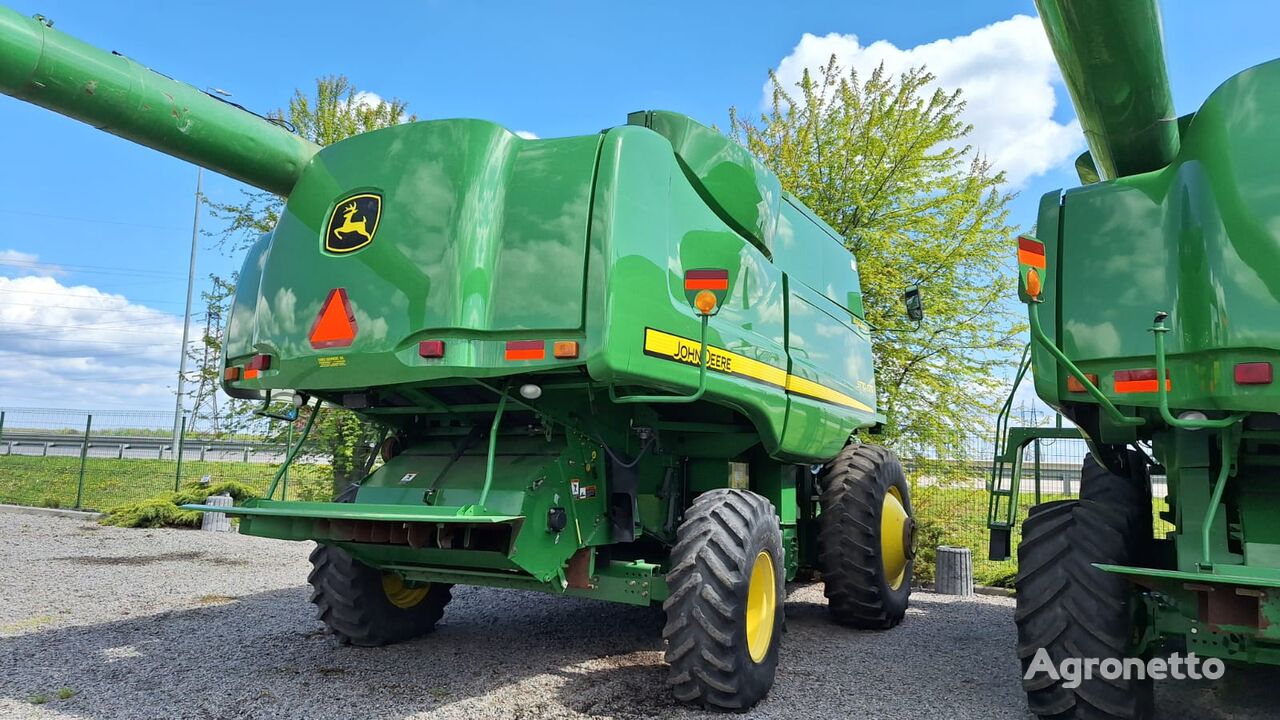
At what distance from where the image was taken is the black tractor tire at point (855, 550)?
7.05 m

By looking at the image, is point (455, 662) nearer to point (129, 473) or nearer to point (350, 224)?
point (350, 224)

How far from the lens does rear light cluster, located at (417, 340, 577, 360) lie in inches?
175

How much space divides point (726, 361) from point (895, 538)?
352 cm

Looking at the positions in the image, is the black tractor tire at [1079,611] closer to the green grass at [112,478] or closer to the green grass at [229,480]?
the green grass at [229,480]

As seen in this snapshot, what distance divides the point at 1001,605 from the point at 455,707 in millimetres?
6390

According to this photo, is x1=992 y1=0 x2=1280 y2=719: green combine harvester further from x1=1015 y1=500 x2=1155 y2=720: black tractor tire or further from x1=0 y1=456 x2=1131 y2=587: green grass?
x1=0 y1=456 x2=1131 y2=587: green grass

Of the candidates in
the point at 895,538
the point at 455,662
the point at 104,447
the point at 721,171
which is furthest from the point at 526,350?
the point at 104,447

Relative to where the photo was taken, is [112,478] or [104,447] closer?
[112,478]

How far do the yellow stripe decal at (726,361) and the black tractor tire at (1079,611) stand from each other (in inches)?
75.3

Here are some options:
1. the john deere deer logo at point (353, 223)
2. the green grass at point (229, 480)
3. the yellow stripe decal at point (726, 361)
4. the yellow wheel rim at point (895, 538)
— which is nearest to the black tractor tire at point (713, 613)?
the yellow stripe decal at point (726, 361)

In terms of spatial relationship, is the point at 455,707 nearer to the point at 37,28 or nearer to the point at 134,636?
the point at 134,636

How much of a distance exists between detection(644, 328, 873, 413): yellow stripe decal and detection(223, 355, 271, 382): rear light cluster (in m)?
2.34

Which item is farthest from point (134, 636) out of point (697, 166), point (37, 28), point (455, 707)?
point (697, 166)

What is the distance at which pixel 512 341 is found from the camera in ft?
15.1
